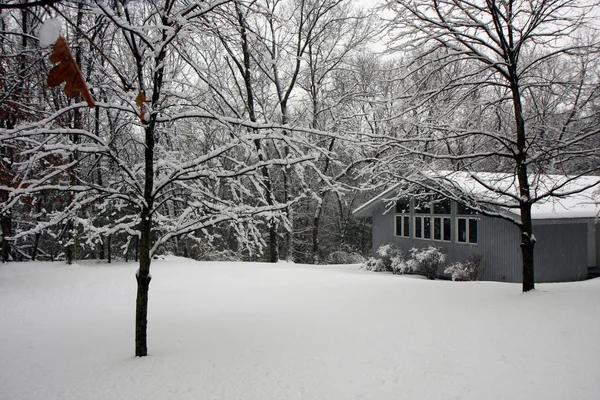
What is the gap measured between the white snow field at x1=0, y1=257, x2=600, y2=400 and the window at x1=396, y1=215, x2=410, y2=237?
9452 mm

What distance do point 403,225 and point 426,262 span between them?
9.72 feet

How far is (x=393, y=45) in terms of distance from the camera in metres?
8.30

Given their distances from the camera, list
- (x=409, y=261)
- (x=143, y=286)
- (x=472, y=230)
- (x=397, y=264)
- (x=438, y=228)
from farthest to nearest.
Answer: (x=397, y=264)
(x=438, y=228)
(x=409, y=261)
(x=472, y=230)
(x=143, y=286)

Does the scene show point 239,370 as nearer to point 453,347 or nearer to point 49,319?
point 453,347

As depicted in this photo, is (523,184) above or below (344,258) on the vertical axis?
above

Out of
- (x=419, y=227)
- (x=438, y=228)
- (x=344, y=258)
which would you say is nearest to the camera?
(x=438, y=228)

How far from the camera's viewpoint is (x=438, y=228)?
1753 cm

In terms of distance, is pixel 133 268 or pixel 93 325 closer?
pixel 93 325

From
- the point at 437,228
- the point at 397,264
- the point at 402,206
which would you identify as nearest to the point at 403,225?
the point at 402,206

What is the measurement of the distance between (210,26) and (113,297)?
29.6ft

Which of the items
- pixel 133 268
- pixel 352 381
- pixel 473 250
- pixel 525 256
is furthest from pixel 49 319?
pixel 473 250

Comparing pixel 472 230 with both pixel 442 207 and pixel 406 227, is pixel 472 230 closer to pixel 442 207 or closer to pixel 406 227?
pixel 442 207

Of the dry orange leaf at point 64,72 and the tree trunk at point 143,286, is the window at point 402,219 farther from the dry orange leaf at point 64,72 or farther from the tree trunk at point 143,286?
the dry orange leaf at point 64,72

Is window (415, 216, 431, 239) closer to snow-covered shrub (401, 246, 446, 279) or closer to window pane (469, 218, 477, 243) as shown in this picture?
snow-covered shrub (401, 246, 446, 279)
